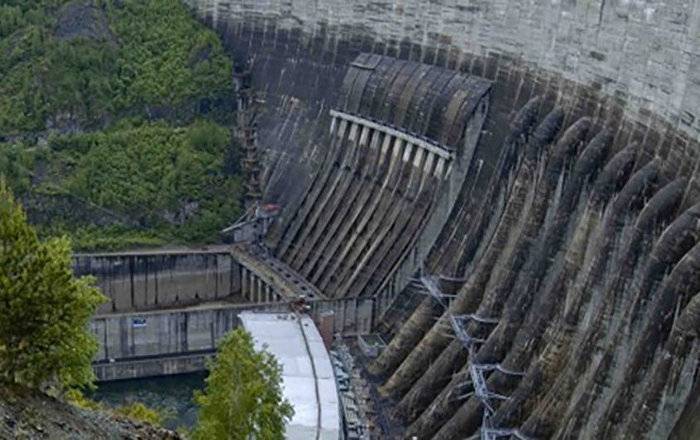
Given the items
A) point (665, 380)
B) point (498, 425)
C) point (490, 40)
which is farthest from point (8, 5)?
point (665, 380)

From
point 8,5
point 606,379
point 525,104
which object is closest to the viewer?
point 606,379

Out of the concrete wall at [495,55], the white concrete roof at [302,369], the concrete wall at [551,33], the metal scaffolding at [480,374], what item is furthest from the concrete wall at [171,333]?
the concrete wall at [551,33]

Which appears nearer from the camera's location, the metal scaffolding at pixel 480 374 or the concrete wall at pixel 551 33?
the concrete wall at pixel 551 33

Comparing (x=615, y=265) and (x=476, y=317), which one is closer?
(x=615, y=265)

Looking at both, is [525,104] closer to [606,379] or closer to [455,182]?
[455,182]

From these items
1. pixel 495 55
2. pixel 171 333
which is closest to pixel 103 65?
pixel 171 333

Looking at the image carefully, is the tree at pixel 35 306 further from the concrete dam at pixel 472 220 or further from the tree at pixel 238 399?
the concrete dam at pixel 472 220
